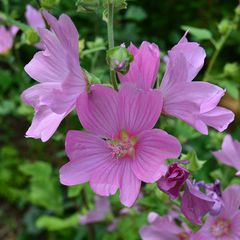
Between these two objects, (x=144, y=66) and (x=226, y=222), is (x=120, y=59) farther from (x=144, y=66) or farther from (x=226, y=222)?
(x=226, y=222)

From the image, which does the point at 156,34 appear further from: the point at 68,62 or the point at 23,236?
the point at 68,62

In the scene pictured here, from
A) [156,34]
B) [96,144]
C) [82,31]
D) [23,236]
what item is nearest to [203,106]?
[96,144]

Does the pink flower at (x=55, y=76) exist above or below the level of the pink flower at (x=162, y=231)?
above

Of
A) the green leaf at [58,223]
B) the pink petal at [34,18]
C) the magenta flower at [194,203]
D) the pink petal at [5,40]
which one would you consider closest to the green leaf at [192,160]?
the magenta flower at [194,203]

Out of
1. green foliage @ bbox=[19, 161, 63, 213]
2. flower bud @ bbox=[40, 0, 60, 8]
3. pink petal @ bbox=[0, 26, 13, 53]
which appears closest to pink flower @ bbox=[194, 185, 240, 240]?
flower bud @ bbox=[40, 0, 60, 8]

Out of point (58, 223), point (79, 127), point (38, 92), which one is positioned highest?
point (38, 92)

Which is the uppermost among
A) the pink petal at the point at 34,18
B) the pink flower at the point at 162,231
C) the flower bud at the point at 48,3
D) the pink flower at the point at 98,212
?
the flower bud at the point at 48,3

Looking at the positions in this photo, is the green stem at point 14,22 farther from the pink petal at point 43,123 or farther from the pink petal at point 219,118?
the pink petal at point 219,118

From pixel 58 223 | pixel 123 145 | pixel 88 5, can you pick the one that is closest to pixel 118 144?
pixel 123 145
